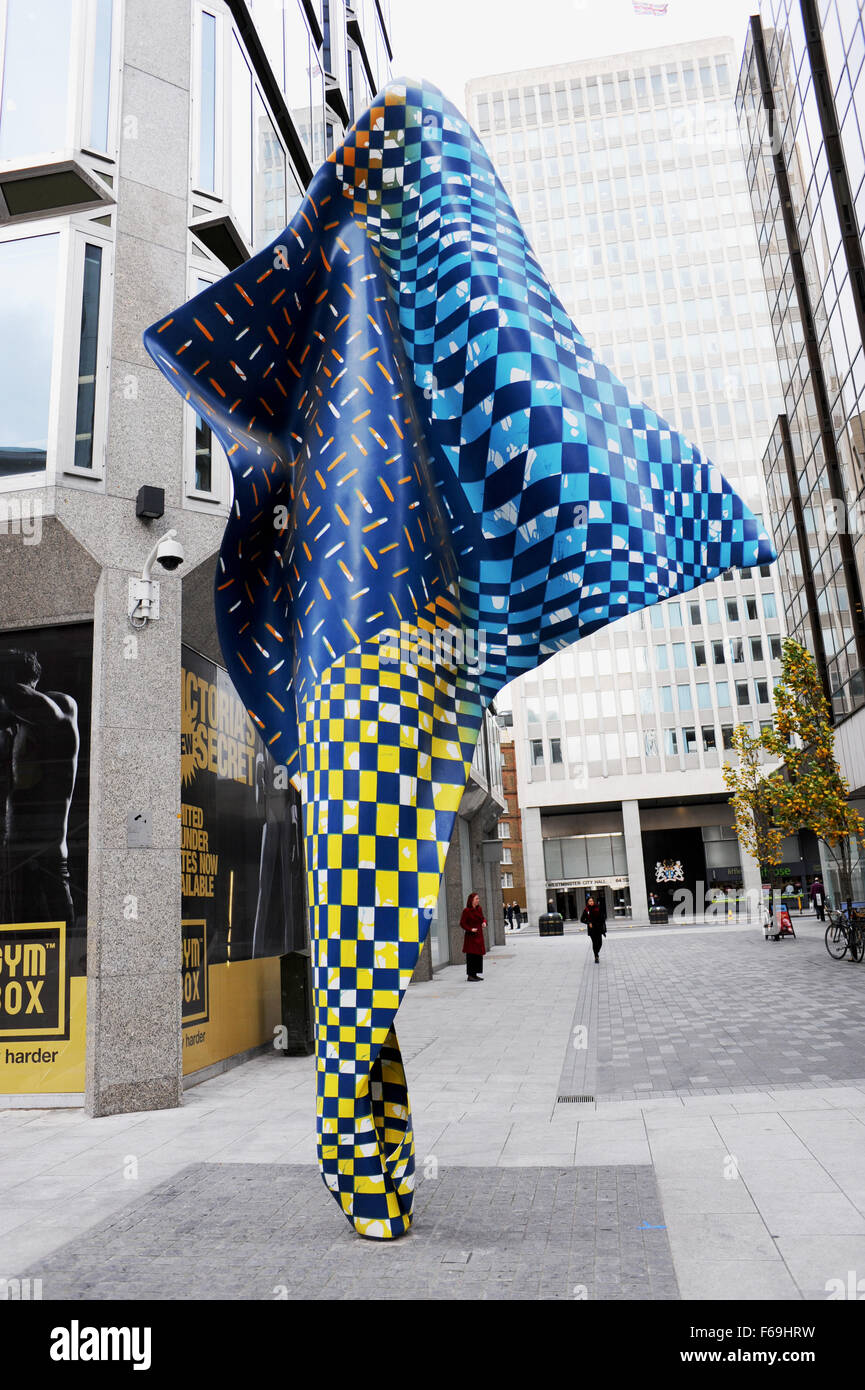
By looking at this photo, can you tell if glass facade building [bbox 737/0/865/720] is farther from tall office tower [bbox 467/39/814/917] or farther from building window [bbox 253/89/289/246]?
building window [bbox 253/89/289/246]

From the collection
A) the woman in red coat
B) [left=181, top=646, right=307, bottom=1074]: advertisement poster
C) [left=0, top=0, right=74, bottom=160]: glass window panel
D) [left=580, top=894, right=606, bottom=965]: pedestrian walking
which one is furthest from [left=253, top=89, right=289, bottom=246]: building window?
[left=580, top=894, right=606, bottom=965]: pedestrian walking

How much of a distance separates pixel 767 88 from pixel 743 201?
97.1 ft

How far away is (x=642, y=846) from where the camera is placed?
195 ft

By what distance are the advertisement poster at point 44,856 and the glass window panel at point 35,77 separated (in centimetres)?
527

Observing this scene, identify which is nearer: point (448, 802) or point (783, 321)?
point (448, 802)

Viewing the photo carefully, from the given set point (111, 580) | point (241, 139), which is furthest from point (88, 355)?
point (241, 139)

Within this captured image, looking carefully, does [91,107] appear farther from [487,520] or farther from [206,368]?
[487,520]

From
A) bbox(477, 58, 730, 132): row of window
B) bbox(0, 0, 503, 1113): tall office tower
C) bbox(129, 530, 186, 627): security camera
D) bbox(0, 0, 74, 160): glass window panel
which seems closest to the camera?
bbox(0, 0, 503, 1113): tall office tower

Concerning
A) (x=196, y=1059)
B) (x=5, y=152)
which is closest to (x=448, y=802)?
(x=196, y=1059)

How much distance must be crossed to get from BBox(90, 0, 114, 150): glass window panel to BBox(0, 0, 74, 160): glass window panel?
0.28 m

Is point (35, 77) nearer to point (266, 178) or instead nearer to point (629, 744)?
point (266, 178)

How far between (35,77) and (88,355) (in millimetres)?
3272

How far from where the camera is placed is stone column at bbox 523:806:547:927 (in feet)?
193

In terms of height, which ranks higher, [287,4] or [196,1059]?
[287,4]
